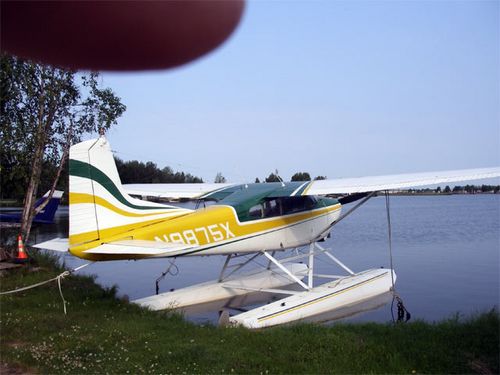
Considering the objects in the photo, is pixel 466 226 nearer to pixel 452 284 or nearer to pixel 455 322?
pixel 452 284

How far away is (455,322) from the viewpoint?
6.94m

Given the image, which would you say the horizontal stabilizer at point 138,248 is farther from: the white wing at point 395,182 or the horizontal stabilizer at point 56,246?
the white wing at point 395,182

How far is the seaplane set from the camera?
8438 millimetres

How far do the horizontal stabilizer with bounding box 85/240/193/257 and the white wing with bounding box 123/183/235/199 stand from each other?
366 cm

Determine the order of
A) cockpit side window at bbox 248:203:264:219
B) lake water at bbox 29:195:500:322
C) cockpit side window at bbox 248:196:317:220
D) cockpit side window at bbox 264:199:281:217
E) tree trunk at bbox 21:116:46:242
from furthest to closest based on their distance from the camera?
tree trunk at bbox 21:116:46:242, lake water at bbox 29:195:500:322, cockpit side window at bbox 264:199:281:217, cockpit side window at bbox 248:196:317:220, cockpit side window at bbox 248:203:264:219

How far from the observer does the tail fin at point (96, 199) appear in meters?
8.40

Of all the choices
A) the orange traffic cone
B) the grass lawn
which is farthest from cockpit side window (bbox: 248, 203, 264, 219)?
the orange traffic cone

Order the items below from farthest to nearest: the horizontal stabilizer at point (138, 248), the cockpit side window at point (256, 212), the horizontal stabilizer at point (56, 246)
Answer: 1. the cockpit side window at point (256, 212)
2. the horizontal stabilizer at point (56, 246)
3. the horizontal stabilizer at point (138, 248)

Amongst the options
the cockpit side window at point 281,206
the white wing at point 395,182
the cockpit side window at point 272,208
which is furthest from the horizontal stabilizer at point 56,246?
the white wing at point 395,182

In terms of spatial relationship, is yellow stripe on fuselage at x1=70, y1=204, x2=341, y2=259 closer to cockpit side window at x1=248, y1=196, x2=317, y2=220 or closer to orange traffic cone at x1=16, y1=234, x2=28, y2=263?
cockpit side window at x1=248, y1=196, x2=317, y2=220

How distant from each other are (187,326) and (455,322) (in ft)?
11.8

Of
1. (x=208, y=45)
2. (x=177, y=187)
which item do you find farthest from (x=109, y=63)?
(x=177, y=187)

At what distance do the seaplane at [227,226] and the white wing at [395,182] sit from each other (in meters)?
0.02

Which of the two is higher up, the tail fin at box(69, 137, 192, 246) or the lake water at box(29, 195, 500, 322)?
the tail fin at box(69, 137, 192, 246)
